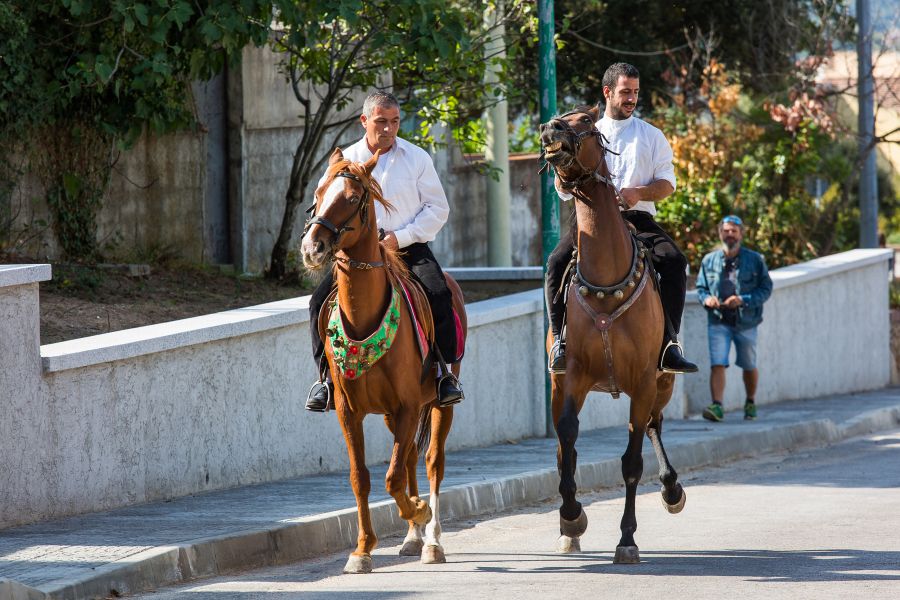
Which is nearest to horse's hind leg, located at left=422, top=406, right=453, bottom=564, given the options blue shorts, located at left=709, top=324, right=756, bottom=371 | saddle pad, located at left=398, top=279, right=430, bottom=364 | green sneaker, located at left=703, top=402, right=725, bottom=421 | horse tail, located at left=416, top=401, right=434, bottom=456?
horse tail, located at left=416, top=401, right=434, bottom=456

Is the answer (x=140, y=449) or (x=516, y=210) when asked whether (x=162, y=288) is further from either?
(x=516, y=210)

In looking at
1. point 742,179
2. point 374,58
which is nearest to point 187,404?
point 374,58

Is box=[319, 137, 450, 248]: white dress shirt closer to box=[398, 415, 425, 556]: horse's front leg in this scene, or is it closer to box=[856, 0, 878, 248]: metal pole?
box=[398, 415, 425, 556]: horse's front leg

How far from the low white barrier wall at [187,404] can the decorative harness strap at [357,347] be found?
220 cm

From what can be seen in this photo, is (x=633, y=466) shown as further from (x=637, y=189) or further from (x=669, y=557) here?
(x=637, y=189)

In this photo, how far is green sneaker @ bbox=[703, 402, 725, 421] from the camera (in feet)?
54.2

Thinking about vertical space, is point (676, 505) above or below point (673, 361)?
below

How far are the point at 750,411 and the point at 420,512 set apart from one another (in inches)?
353

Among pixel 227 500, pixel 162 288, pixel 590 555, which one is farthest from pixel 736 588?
pixel 162 288

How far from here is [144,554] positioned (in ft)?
26.8

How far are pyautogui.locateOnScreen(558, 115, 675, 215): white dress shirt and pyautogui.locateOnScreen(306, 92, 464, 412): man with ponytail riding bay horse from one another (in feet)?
4.00

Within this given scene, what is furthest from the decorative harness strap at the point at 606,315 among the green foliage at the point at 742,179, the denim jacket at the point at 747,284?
the green foliage at the point at 742,179

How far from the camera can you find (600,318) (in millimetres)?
8781

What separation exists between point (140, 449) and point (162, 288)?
418 centimetres
